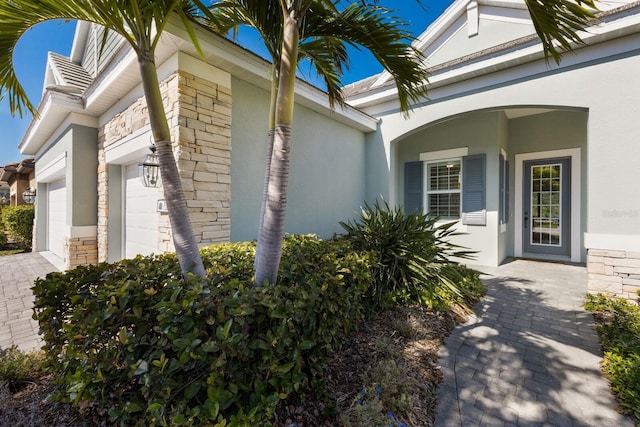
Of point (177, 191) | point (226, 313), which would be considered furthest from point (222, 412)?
point (177, 191)

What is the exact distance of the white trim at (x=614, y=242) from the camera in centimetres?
425

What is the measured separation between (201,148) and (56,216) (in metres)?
7.86

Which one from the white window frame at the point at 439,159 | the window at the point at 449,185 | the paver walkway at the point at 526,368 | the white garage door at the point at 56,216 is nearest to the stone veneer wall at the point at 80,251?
the white garage door at the point at 56,216

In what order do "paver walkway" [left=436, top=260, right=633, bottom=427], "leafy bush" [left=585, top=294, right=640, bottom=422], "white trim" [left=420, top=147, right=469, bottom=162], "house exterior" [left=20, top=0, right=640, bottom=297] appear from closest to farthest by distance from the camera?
"paver walkway" [left=436, top=260, right=633, bottom=427]
"leafy bush" [left=585, top=294, right=640, bottom=422]
"house exterior" [left=20, top=0, right=640, bottom=297]
"white trim" [left=420, top=147, right=469, bottom=162]

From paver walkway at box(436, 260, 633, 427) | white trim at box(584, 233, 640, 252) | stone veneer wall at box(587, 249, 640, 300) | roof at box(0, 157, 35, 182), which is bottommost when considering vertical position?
paver walkway at box(436, 260, 633, 427)

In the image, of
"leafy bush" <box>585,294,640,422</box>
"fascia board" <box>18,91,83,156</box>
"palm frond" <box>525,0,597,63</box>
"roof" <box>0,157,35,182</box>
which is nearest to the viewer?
"palm frond" <box>525,0,597,63</box>

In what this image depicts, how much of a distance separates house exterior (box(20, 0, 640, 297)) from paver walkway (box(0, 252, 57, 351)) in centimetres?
70

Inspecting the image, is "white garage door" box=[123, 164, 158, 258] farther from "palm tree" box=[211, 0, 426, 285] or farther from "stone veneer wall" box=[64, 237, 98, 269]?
"palm tree" box=[211, 0, 426, 285]

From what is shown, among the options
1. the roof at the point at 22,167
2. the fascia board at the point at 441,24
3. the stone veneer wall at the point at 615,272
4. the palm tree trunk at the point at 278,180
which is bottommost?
the stone veneer wall at the point at 615,272

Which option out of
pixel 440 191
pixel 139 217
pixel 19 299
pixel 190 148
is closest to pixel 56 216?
pixel 19 299

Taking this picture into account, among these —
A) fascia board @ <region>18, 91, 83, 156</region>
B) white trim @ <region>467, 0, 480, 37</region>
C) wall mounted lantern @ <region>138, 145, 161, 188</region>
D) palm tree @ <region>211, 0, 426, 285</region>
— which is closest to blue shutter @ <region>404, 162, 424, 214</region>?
white trim @ <region>467, 0, 480, 37</region>

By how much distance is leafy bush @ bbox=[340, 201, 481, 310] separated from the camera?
411 cm

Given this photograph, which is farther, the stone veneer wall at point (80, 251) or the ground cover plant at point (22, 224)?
the ground cover plant at point (22, 224)

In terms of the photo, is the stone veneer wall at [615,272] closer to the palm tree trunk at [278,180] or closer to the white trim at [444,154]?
the white trim at [444,154]
